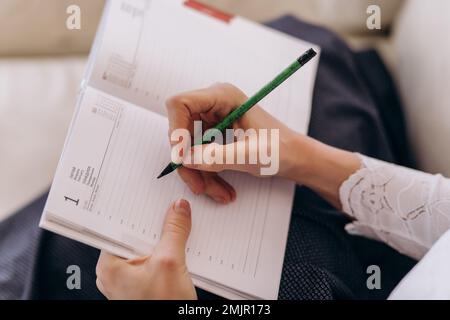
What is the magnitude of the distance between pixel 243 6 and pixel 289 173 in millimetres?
434

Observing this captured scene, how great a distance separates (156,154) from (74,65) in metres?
0.41

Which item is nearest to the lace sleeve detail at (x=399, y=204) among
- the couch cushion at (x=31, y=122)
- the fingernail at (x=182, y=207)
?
the fingernail at (x=182, y=207)

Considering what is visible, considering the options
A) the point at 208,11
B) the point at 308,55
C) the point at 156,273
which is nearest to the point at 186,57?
the point at 208,11

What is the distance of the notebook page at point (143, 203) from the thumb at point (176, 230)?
0.02 metres

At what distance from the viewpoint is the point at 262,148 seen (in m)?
0.60

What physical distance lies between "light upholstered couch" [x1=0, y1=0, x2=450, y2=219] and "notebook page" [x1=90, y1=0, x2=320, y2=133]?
18 centimetres

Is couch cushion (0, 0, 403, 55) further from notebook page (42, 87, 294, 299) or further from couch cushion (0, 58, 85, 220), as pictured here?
notebook page (42, 87, 294, 299)

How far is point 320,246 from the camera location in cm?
66

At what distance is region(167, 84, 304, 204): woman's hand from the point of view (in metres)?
0.59

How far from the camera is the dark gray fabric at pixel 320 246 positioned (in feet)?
2.10
